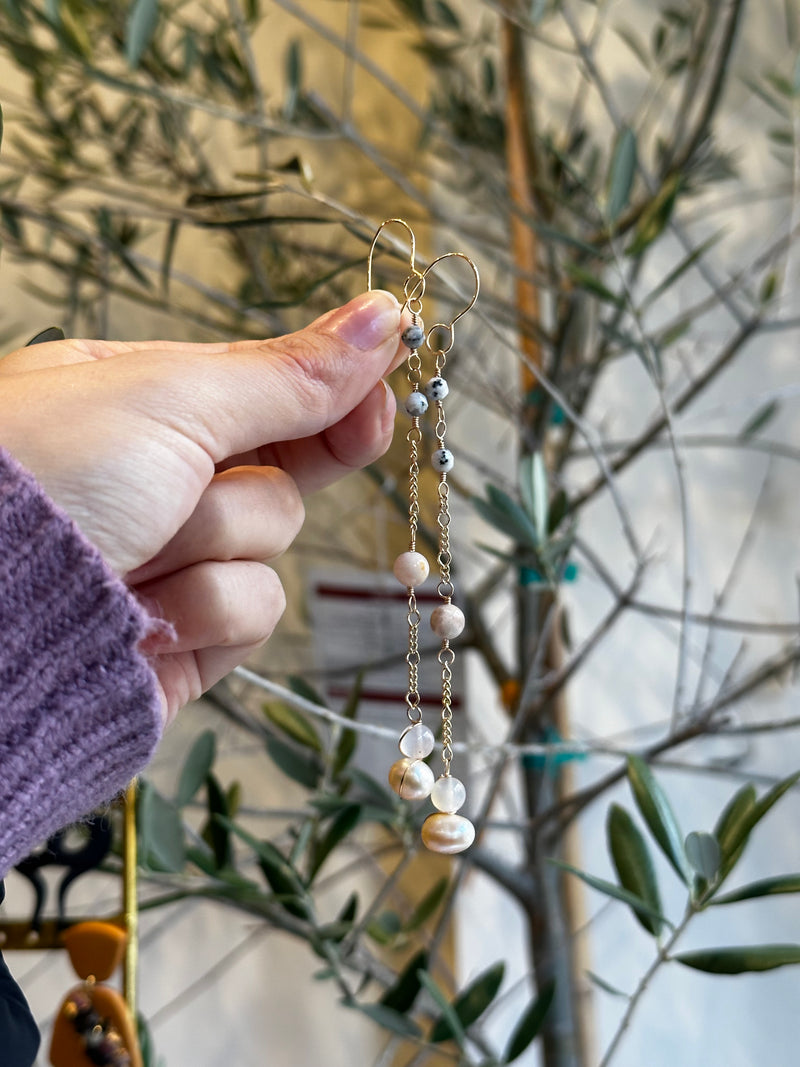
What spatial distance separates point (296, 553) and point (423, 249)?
1.71ft

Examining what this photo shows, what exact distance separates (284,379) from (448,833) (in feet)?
0.92

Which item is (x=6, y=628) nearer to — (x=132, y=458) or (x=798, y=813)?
(x=132, y=458)

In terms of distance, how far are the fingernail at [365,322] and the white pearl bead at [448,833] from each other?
0.93 ft

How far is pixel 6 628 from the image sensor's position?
1.40 feet

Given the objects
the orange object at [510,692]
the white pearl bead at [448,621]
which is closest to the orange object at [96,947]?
the white pearl bead at [448,621]

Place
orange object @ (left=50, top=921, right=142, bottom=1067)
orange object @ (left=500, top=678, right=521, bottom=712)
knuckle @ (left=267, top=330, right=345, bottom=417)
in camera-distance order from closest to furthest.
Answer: knuckle @ (left=267, top=330, right=345, bottom=417), orange object @ (left=50, top=921, right=142, bottom=1067), orange object @ (left=500, top=678, right=521, bottom=712)

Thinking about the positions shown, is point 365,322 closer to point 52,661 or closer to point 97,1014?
point 52,661

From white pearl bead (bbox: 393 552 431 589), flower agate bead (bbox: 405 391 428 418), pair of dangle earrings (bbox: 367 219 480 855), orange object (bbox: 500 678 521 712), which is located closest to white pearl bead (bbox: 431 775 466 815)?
pair of dangle earrings (bbox: 367 219 480 855)

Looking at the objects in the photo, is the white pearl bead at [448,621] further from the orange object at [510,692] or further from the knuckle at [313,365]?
the orange object at [510,692]

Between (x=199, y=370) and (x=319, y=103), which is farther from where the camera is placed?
(x=319, y=103)

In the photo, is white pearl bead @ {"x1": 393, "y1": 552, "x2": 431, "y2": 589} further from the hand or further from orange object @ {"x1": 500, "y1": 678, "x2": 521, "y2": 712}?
orange object @ {"x1": 500, "y1": 678, "x2": 521, "y2": 712}

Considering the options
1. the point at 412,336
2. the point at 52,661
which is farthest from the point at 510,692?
the point at 52,661

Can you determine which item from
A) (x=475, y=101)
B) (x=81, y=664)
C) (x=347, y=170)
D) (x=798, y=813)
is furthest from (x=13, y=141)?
(x=798, y=813)

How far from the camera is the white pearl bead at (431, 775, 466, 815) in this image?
1.90 ft
